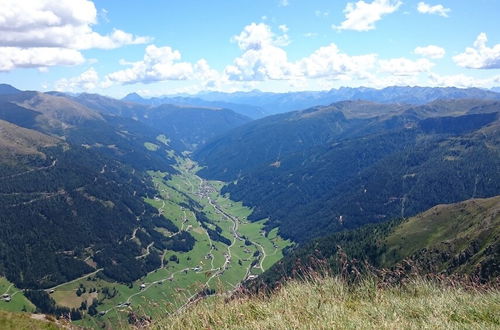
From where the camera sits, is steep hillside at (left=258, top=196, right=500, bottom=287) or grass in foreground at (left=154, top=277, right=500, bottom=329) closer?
grass in foreground at (left=154, top=277, right=500, bottom=329)

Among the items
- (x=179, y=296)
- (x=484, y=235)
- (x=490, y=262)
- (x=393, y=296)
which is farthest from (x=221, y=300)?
(x=484, y=235)

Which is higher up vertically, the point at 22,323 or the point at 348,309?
the point at 348,309

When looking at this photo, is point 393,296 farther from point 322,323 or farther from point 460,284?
point 322,323

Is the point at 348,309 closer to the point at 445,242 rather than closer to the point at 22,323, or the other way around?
the point at 22,323

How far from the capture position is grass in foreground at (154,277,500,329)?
477 inches

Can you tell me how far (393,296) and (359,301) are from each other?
1402 millimetres

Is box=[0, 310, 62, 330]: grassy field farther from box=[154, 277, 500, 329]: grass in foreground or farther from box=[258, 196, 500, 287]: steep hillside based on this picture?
box=[258, 196, 500, 287]: steep hillside

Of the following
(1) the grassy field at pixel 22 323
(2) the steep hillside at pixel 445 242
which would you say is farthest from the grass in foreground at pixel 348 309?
(2) the steep hillside at pixel 445 242

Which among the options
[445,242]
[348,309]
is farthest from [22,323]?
[445,242]

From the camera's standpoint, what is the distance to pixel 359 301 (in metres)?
15.5

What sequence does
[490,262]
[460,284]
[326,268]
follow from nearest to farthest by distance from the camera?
[460,284] → [326,268] → [490,262]

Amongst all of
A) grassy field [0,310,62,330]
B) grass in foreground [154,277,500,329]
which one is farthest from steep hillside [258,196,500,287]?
grass in foreground [154,277,500,329]

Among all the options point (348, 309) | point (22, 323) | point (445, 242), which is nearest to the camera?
point (348, 309)

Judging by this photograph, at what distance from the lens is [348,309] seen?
14.0 meters
